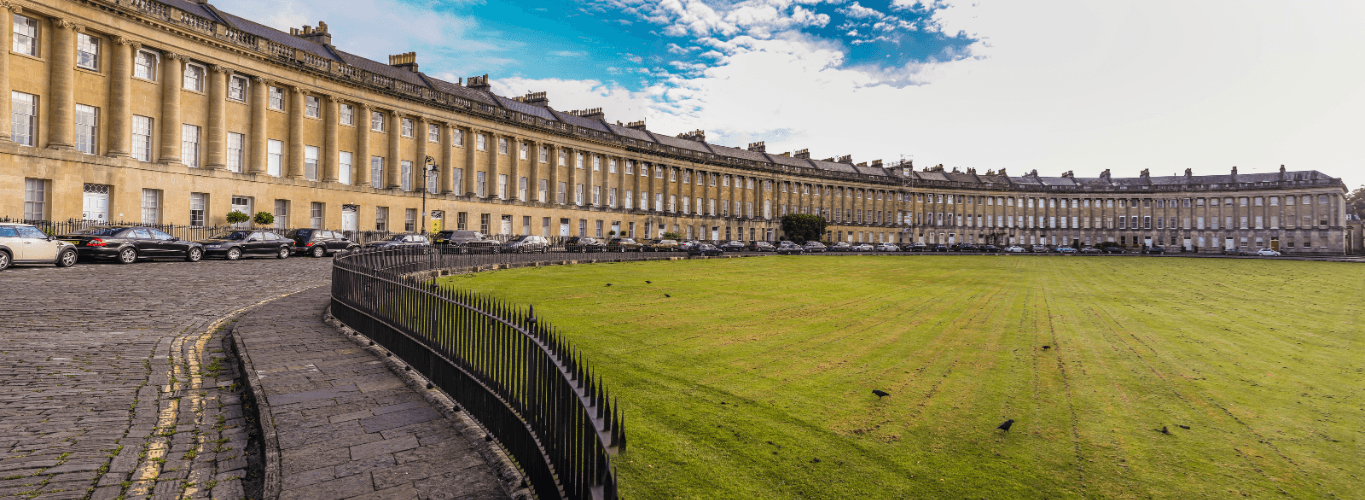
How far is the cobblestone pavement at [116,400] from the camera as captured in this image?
4258 mm

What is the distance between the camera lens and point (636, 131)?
247 feet

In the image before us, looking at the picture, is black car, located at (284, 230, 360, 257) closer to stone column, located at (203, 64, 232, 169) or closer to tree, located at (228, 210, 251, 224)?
tree, located at (228, 210, 251, 224)

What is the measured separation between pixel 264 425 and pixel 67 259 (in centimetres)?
2106

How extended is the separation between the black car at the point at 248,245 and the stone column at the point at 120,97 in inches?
360

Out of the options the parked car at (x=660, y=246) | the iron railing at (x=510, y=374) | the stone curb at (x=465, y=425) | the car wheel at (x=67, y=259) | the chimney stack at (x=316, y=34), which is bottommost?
the stone curb at (x=465, y=425)

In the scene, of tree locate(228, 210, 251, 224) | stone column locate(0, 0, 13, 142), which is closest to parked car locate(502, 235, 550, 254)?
tree locate(228, 210, 251, 224)

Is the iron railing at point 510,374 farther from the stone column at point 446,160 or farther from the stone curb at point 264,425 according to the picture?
the stone column at point 446,160

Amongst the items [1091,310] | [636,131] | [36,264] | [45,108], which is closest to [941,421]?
[1091,310]

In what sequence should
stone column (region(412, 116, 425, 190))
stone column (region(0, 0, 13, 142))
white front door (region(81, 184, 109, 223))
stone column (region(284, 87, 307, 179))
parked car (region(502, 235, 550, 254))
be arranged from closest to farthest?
stone column (region(0, 0, 13, 142)) → parked car (region(502, 235, 550, 254)) → white front door (region(81, 184, 109, 223)) → stone column (region(284, 87, 307, 179)) → stone column (region(412, 116, 425, 190))

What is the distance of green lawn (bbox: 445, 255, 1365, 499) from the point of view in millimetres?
4676

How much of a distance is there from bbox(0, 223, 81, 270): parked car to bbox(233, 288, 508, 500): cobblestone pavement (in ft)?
53.1

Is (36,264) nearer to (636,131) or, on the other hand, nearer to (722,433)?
(722,433)

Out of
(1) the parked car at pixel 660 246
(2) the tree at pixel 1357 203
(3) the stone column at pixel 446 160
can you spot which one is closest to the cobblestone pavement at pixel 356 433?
(1) the parked car at pixel 660 246

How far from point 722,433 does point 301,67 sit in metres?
43.4
